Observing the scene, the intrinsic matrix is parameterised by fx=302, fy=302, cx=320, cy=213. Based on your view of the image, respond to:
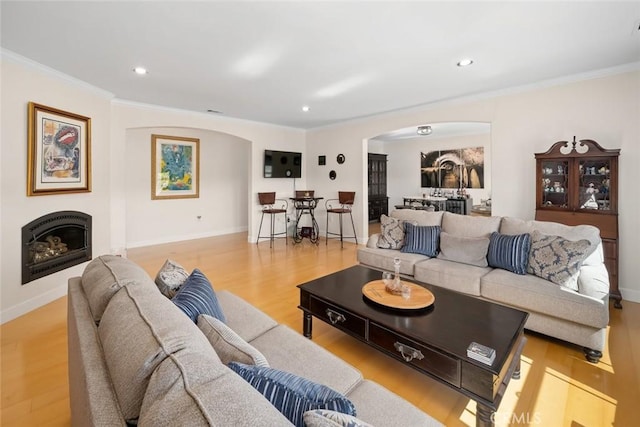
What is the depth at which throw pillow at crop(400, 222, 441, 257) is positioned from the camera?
3447 mm

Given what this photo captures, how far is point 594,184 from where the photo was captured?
343 cm

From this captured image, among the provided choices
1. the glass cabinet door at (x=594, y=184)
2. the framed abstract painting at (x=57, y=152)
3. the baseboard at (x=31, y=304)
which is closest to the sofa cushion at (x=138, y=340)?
the baseboard at (x=31, y=304)

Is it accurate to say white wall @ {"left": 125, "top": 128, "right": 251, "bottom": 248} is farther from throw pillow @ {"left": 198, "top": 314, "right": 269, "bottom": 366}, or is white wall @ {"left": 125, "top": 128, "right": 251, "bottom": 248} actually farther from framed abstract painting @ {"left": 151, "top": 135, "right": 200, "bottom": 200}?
throw pillow @ {"left": 198, "top": 314, "right": 269, "bottom": 366}

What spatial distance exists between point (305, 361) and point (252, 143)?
5513mm

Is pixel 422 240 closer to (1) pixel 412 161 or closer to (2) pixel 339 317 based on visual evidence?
(2) pixel 339 317

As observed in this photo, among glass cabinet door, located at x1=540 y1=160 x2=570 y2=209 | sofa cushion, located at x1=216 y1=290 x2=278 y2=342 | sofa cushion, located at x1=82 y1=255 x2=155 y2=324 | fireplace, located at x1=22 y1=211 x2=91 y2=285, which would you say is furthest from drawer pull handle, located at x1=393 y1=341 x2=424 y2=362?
fireplace, located at x1=22 y1=211 x2=91 y2=285

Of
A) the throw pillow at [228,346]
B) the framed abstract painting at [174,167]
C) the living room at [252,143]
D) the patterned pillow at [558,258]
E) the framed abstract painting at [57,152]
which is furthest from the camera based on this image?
the framed abstract painting at [174,167]

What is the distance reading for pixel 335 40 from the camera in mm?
2729

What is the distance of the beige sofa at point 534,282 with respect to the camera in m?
2.22

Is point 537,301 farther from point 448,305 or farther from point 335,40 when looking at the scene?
point 335,40

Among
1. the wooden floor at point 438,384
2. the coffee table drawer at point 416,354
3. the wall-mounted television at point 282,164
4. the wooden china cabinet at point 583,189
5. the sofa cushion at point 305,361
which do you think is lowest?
the wooden floor at point 438,384

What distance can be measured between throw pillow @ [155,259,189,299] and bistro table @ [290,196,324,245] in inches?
180

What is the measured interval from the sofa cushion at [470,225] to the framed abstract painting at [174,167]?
553 cm

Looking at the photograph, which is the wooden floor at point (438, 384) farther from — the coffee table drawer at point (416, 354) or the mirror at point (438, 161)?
the mirror at point (438, 161)
